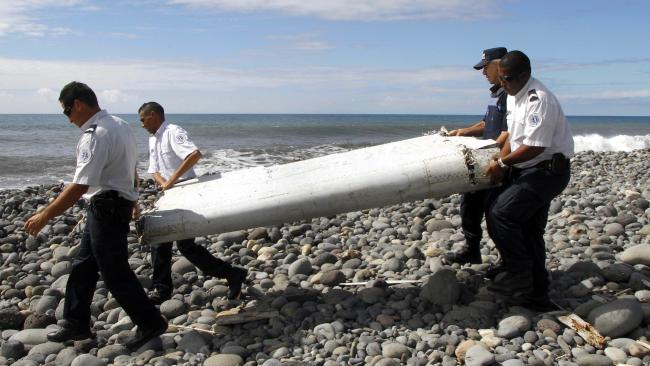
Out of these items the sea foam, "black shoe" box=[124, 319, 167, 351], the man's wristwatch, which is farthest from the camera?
the sea foam

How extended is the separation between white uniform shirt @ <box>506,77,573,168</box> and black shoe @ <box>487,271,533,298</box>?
2.64 feet

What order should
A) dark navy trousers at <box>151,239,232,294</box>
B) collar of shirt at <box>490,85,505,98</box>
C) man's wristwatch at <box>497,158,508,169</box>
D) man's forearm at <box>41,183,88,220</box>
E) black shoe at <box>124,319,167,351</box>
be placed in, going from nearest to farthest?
man's forearm at <box>41,183,88,220</box> < man's wristwatch at <box>497,158,508,169</box> < black shoe at <box>124,319,167,351</box> < collar of shirt at <box>490,85,505,98</box> < dark navy trousers at <box>151,239,232,294</box>

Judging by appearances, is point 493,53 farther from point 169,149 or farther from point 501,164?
point 169,149

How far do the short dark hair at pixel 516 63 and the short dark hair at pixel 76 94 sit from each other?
116 inches

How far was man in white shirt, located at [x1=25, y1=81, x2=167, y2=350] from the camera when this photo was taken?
4074mm

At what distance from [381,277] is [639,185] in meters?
7.04

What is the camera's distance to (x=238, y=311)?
5145mm

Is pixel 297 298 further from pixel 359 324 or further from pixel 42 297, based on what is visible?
pixel 42 297

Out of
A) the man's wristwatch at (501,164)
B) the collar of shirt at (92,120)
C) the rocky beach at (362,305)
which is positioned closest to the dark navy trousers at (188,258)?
the rocky beach at (362,305)

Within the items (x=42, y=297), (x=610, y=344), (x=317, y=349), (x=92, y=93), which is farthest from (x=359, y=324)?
(x=42, y=297)

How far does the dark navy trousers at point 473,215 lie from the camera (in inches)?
211

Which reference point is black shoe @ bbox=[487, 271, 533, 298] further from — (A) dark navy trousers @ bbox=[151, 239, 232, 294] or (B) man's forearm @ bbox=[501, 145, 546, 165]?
(A) dark navy trousers @ bbox=[151, 239, 232, 294]

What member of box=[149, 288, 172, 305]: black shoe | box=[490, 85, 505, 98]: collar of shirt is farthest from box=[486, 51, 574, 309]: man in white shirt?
box=[149, 288, 172, 305]: black shoe

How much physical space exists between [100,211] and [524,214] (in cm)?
301
